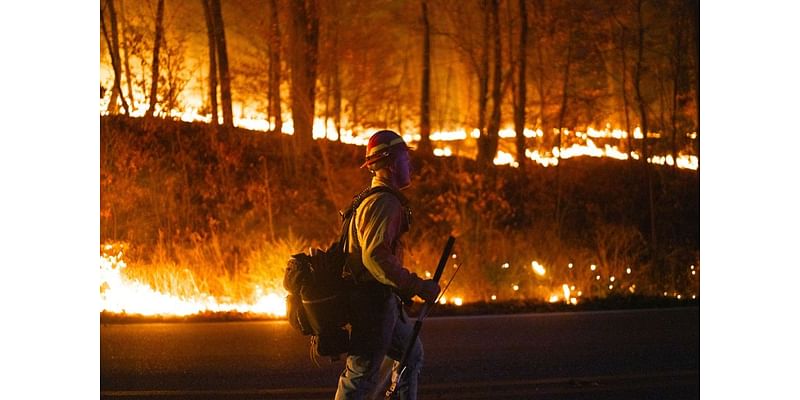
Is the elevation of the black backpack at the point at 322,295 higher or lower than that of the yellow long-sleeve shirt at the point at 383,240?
lower

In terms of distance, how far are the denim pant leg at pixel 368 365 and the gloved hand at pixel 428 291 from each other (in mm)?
288

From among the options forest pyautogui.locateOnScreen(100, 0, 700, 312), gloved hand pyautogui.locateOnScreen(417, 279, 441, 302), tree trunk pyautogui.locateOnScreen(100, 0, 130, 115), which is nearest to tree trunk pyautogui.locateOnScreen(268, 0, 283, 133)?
forest pyautogui.locateOnScreen(100, 0, 700, 312)

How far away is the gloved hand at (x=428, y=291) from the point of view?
5273 mm

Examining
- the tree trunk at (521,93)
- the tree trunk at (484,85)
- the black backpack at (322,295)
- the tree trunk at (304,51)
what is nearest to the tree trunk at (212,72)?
the tree trunk at (304,51)

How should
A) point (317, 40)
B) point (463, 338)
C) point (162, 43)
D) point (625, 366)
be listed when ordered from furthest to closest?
point (317, 40), point (162, 43), point (463, 338), point (625, 366)

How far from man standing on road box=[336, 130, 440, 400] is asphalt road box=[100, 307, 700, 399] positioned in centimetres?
216

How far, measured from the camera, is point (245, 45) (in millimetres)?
21422

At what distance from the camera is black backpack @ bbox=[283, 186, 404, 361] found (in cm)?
541

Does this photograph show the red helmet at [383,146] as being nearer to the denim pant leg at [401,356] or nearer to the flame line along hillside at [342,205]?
the denim pant leg at [401,356]

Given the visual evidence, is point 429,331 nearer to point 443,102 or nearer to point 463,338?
point 463,338

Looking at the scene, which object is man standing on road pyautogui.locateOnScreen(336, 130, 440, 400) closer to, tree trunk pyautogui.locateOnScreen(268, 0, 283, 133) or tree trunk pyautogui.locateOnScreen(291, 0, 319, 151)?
tree trunk pyautogui.locateOnScreen(291, 0, 319, 151)

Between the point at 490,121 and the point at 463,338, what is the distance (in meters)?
12.6

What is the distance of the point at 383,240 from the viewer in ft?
17.1

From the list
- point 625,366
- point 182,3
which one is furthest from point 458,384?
point 182,3
